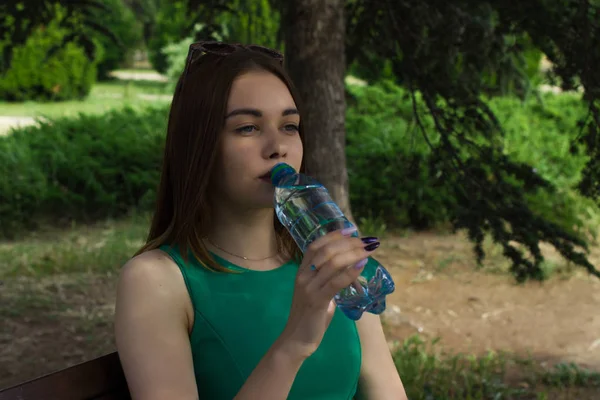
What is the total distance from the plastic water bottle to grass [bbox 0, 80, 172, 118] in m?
13.6

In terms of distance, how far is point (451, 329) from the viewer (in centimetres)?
524

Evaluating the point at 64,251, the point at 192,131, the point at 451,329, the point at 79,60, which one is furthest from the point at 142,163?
the point at 79,60

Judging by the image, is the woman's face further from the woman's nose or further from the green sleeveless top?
the green sleeveless top

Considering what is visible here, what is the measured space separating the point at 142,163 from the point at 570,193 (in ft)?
14.3

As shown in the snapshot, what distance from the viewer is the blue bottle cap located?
64.7 inches

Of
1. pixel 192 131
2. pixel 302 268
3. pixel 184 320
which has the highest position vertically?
pixel 192 131

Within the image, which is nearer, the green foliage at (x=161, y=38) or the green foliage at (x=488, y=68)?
the green foliage at (x=488, y=68)

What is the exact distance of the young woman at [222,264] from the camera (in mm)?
1608

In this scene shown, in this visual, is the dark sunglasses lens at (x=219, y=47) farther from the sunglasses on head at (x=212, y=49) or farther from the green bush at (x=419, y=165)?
the green bush at (x=419, y=165)

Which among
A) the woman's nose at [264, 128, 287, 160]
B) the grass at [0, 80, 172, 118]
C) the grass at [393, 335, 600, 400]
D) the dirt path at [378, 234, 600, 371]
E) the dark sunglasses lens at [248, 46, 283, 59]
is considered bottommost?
the grass at [0, 80, 172, 118]

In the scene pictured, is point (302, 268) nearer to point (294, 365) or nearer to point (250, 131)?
point (294, 365)

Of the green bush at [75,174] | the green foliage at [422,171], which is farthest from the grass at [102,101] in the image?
the green foliage at [422,171]

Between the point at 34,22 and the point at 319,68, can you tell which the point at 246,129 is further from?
the point at 34,22

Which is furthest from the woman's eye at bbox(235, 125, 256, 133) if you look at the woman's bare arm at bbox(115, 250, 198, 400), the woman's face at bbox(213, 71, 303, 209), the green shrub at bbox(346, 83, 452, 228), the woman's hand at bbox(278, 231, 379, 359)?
the green shrub at bbox(346, 83, 452, 228)
